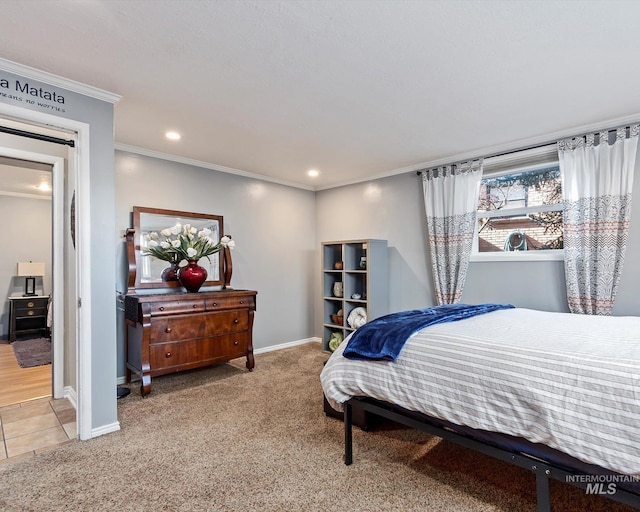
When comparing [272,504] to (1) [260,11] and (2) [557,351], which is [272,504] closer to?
(2) [557,351]

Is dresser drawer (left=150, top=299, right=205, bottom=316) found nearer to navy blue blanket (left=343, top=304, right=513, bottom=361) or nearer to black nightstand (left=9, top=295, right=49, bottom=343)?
navy blue blanket (left=343, top=304, right=513, bottom=361)

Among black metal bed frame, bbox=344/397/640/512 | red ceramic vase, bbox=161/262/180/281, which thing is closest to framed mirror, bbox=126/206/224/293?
red ceramic vase, bbox=161/262/180/281

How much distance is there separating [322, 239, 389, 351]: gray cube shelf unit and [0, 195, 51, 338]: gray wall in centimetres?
491

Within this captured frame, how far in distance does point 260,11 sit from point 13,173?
4.84m

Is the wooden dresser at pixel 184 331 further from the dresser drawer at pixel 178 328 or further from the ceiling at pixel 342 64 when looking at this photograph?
the ceiling at pixel 342 64

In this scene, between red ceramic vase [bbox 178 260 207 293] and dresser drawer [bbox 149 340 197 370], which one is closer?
dresser drawer [bbox 149 340 197 370]

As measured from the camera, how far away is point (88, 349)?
7.83 feet

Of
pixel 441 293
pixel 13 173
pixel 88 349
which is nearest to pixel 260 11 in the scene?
pixel 88 349

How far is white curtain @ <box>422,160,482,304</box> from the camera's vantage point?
3.72m

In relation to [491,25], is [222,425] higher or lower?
lower

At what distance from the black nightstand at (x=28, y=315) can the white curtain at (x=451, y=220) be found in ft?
19.9

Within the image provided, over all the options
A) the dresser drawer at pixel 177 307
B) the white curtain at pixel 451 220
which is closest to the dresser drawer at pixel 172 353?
the dresser drawer at pixel 177 307

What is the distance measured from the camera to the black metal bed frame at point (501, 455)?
134cm

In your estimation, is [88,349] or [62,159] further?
[62,159]
